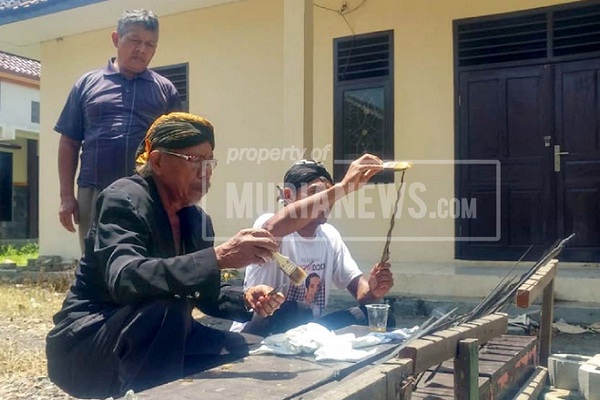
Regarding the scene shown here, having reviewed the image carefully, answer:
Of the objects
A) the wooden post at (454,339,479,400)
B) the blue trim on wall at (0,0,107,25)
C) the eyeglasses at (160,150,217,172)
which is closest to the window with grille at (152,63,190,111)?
the blue trim on wall at (0,0,107,25)

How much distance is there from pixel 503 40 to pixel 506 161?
1.17 metres

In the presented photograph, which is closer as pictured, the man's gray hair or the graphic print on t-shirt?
the graphic print on t-shirt

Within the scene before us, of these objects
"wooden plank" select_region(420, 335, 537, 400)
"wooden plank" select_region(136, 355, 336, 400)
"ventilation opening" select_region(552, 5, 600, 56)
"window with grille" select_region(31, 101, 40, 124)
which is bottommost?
"wooden plank" select_region(420, 335, 537, 400)

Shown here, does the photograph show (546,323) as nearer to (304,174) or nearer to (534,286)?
(534,286)

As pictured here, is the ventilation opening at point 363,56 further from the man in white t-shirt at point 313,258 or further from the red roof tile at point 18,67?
the red roof tile at point 18,67

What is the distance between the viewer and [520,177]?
6.43 metres

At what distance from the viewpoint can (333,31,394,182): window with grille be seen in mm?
6977

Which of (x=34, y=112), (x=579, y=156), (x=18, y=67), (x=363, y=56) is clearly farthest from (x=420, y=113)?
(x=18, y=67)

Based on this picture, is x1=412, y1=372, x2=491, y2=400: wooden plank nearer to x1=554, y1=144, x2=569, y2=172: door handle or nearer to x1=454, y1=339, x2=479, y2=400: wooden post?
x1=454, y1=339, x2=479, y2=400: wooden post

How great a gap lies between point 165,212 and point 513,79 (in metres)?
5.04

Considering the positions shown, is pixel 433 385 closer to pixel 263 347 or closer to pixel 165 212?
pixel 263 347

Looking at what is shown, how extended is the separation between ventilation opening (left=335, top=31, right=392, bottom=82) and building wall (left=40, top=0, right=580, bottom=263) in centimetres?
10

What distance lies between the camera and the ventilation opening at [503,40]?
20.6 ft

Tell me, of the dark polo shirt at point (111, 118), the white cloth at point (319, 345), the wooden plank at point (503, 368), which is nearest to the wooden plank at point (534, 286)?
the wooden plank at point (503, 368)
